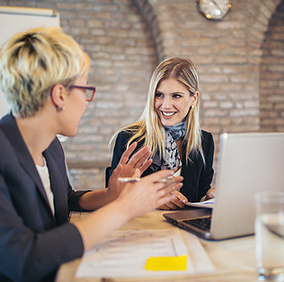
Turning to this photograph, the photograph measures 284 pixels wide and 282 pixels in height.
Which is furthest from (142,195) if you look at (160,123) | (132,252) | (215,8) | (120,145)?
(215,8)

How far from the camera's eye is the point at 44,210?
0.90 metres

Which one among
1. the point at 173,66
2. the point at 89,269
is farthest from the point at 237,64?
the point at 89,269

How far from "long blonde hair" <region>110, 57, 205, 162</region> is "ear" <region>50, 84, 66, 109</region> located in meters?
0.85

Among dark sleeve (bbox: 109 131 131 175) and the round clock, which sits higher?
the round clock

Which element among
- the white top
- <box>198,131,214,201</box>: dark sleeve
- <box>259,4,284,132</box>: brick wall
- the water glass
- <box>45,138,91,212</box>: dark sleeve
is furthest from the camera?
<box>259,4,284,132</box>: brick wall

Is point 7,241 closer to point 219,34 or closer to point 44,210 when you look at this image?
point 44,210

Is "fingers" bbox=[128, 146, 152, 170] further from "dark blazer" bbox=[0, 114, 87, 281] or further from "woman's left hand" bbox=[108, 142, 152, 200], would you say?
"dark blazer" bbox=[0, 114, 87, 281]

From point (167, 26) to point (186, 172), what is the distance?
1.75m

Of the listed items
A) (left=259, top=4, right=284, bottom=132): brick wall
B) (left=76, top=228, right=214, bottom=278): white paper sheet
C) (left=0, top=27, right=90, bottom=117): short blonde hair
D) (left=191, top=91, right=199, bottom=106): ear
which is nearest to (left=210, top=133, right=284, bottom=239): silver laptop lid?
(left=76, top=228, right=214, bottom=278): white paper sheet

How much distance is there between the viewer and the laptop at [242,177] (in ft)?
2.49

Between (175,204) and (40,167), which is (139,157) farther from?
(40,167)

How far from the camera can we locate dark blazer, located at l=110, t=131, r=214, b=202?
5.64ft

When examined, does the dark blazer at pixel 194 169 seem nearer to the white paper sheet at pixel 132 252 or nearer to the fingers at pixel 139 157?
the fingers at pixel 139 157

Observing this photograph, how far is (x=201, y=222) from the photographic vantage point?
0.97 meters
